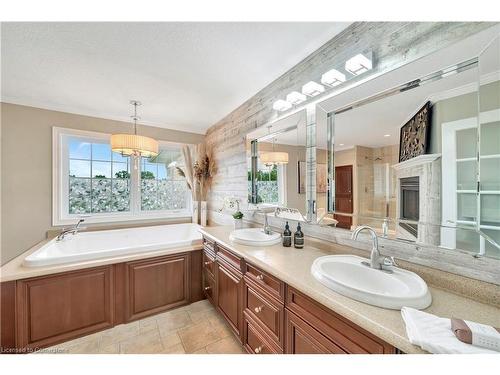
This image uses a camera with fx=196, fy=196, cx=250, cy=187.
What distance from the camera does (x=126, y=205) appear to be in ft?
10.7

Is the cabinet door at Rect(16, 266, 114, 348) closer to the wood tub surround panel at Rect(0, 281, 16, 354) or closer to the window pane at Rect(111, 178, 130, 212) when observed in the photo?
the wood tub surround panel at Rect(0, 281, 16, 354)

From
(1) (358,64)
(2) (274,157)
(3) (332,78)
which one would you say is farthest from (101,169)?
(1) (358,64)

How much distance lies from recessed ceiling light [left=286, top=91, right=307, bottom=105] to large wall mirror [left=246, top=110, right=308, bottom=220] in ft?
0.35

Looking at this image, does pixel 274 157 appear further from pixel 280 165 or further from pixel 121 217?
pixel 121 217

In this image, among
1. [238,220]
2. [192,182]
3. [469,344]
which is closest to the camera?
[469,344]

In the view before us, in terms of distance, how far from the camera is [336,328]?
2.94 feet

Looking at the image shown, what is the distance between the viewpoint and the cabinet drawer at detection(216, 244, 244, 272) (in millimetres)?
1638

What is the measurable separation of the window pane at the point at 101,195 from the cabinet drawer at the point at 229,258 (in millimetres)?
2272

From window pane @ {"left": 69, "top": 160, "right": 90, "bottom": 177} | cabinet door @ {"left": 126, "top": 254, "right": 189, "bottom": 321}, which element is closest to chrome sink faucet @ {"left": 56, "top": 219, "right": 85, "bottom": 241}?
window pane @ {"left": 69, "top": 160, "right": 90, "bottom": 177}

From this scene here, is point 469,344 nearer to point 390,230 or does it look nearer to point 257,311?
point 390,230

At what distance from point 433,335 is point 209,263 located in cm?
194

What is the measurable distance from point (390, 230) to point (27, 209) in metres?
3.98

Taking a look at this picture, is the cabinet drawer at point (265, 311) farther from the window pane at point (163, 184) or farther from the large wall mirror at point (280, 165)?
the window pane at point (163, 184)
